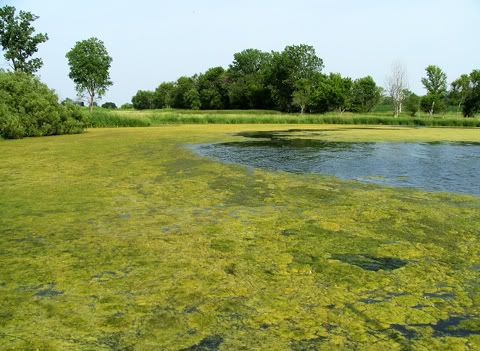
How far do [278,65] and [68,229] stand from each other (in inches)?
3120

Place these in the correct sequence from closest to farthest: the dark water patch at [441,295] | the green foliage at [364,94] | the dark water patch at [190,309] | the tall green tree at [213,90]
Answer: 1. the dark water patch at [190,309]
2. the dark water patch at [441,295]
3. the green foliage at [364,94]
4. the tall green tree at [213,90]

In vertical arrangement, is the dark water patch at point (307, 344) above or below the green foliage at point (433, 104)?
below

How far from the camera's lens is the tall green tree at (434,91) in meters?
72.0

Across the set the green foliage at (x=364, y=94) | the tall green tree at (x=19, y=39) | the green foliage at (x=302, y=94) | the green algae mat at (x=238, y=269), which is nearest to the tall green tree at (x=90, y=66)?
the tall green tree at (x=19, y=39)

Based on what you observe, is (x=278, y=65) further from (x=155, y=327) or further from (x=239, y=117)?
(x=155, y=327)

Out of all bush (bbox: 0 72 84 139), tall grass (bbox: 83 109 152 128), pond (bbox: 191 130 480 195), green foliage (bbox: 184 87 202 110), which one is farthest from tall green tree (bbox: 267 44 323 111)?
pond (bbox: 191 130 480 195)

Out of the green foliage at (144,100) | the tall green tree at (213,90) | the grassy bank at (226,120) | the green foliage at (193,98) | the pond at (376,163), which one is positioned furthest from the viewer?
the green foliage at (144,100)

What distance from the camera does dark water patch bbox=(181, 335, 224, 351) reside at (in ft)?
10.8

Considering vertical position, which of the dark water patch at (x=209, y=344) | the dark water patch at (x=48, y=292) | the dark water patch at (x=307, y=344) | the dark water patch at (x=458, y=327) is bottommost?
the dark water patch at (x=458, y=327)

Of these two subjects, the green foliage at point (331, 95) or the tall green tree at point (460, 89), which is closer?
the tall green tree at point (460, 89)

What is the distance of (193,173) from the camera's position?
12.2 m

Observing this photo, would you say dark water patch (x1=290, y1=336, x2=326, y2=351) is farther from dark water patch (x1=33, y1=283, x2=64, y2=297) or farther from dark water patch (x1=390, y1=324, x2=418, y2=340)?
dark water patch (x1=33, y1=283, x2=64, y2=297)

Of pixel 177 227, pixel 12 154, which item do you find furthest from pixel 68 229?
pixel 12 154

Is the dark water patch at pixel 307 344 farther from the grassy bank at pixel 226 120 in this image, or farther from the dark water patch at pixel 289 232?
the grassy bank at pixel 226 120
